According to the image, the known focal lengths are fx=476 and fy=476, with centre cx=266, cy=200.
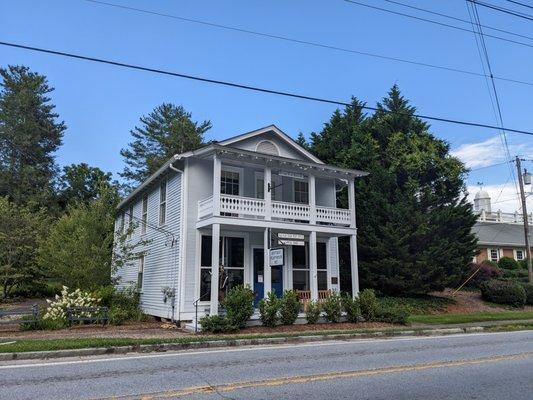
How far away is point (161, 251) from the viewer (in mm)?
19516

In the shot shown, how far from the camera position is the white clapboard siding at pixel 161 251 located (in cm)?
1791

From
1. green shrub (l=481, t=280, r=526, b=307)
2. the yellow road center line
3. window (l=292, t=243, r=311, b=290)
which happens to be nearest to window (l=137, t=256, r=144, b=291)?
window (l=292, t=243, r=311, b=290)

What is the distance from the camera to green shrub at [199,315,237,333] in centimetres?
1409

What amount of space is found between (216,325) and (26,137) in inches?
1638

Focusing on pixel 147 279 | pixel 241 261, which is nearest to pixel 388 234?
pixel 241 261

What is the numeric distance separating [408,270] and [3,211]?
21.2m

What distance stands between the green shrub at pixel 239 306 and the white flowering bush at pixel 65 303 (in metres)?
4.93

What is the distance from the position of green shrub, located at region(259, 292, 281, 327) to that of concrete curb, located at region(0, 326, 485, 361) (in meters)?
2.10

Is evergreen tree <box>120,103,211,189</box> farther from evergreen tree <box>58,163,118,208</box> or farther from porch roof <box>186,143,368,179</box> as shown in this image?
porch roof <box>186,143,368,179</box>

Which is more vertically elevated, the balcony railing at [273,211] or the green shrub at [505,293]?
the balcony railing at [273,211]

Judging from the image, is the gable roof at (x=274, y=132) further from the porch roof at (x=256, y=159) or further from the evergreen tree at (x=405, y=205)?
the evergreen tree at (x=405, y=205)

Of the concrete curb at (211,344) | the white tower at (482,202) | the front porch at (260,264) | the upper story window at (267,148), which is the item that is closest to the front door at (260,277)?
the front porch at (260,264)

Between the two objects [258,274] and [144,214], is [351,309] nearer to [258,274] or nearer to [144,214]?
[258,274]

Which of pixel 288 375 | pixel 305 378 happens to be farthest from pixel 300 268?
pixel 305 378
